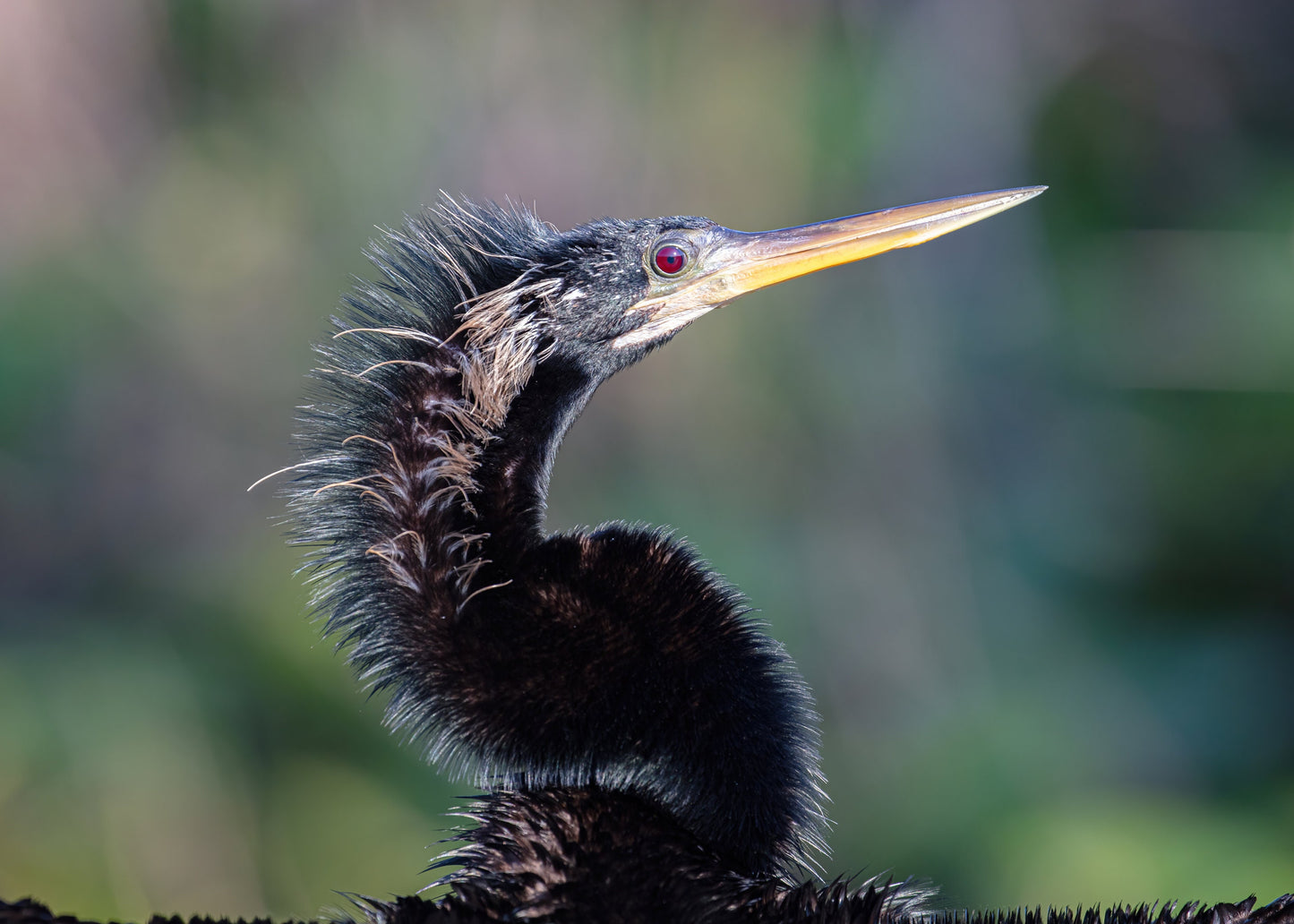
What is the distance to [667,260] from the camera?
8.04ft

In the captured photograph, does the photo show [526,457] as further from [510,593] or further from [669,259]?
[669,259]

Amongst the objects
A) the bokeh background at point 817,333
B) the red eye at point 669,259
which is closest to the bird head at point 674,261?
the red eye at point 669,259

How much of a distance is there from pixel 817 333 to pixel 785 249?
14.7 feet

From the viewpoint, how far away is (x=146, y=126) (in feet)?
22.3

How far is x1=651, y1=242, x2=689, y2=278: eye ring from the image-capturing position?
8.03 feet

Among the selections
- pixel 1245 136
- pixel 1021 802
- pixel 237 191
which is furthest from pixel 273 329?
pixel 1245 136

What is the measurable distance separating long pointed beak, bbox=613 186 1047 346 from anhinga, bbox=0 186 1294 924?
26 cm

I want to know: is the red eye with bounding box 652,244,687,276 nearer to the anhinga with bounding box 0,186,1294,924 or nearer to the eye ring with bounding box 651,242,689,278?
the eye ring with bounding box 651,242,689,278

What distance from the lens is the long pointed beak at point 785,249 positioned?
8.06 ft

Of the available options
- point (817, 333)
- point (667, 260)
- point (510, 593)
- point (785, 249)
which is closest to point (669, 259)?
point (667, 260)

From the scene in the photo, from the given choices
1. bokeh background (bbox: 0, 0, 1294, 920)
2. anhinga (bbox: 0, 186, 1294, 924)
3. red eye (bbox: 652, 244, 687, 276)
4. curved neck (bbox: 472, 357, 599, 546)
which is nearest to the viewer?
anhinga (bbox: 0, 186, 1294, 924)

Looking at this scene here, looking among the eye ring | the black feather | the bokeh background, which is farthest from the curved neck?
the bokeh background

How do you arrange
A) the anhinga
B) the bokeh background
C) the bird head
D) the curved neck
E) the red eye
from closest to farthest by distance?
1. the anhinga
2. the curved neck
3. the bird head
4. the red eye
5. the bokeh background

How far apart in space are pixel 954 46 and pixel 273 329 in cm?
447
